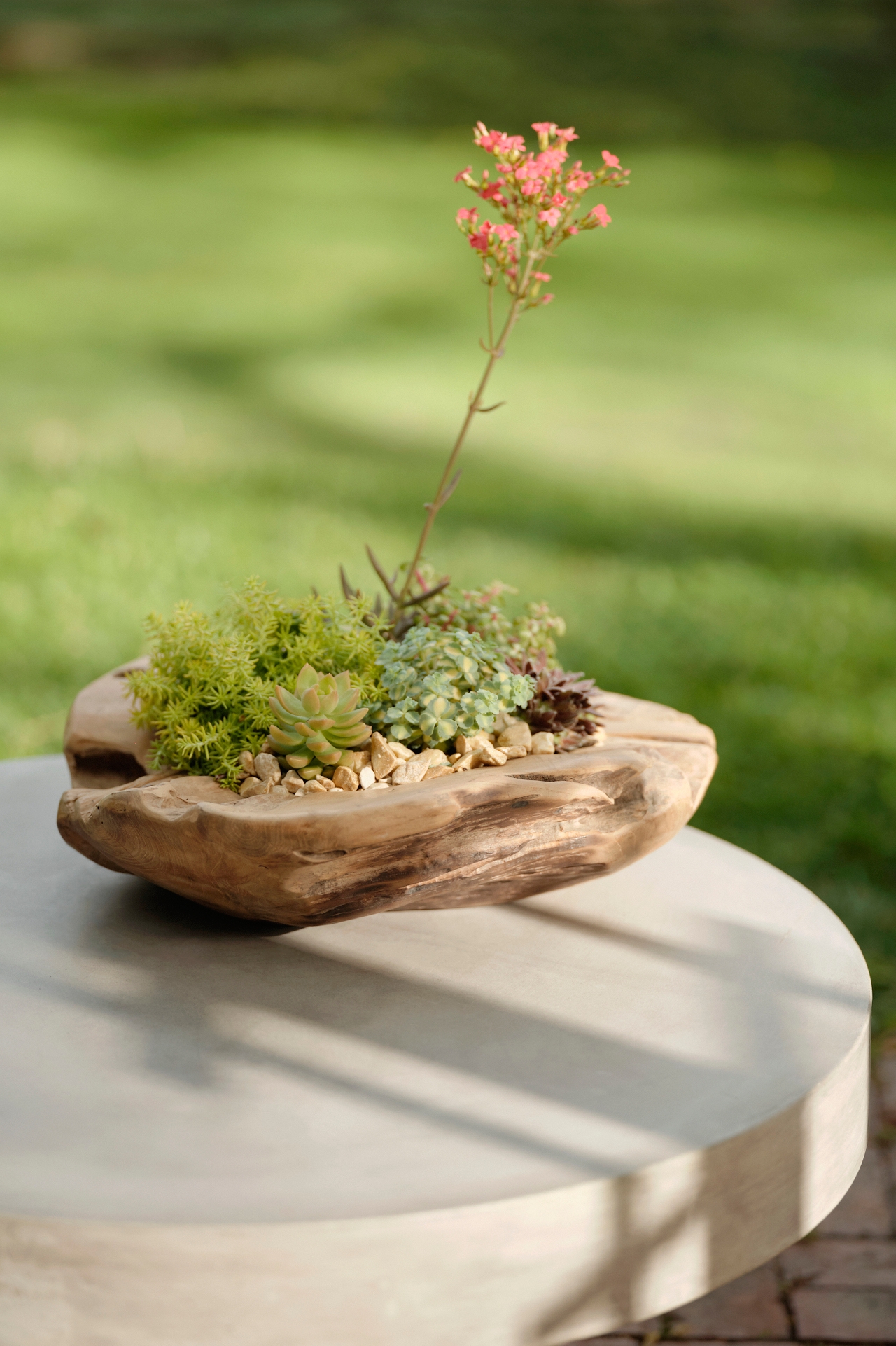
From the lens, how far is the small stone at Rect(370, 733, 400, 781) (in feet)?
4.83

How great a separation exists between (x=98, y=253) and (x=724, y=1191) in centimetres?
989

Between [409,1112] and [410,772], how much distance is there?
408mm

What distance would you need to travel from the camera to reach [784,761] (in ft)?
12.4

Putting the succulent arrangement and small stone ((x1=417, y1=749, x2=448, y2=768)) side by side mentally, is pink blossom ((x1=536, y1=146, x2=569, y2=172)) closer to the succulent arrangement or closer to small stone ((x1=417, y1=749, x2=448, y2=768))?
the succulent arrangement

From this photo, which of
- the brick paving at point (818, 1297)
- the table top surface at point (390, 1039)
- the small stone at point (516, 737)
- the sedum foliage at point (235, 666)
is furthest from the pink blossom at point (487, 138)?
the brick paving at point (818, 1297)

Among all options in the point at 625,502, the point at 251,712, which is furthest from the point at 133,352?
the point at 251,712

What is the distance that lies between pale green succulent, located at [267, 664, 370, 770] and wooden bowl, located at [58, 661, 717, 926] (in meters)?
0.08

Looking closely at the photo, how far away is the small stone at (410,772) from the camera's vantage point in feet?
4.79

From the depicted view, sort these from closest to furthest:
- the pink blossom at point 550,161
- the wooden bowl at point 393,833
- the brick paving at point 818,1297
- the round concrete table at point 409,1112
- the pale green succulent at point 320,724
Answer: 1. the round concrete table at point 409,1112
2. the wooden bowl at point 393,833
3. the pale green succulent at point 320,724
4. the pink blossom at point 550,161
5. the brick paving at point 818,1297

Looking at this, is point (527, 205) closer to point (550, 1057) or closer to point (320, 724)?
point (320, 724)

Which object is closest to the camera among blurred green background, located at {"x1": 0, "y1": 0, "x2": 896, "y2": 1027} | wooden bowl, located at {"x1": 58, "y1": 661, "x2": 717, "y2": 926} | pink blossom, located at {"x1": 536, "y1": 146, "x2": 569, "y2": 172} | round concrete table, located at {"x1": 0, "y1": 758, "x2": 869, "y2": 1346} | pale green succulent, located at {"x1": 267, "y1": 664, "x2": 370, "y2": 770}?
round concrete table, located at {"x1": 0, "y1": 758, "x2": 869, "y2": 1346}

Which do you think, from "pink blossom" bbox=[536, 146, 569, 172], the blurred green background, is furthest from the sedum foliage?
the blurred green background

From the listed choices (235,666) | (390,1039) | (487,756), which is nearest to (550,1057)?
(390,1039)

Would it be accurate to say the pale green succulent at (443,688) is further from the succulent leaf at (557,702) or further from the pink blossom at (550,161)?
the pink blossom at (550,161)
